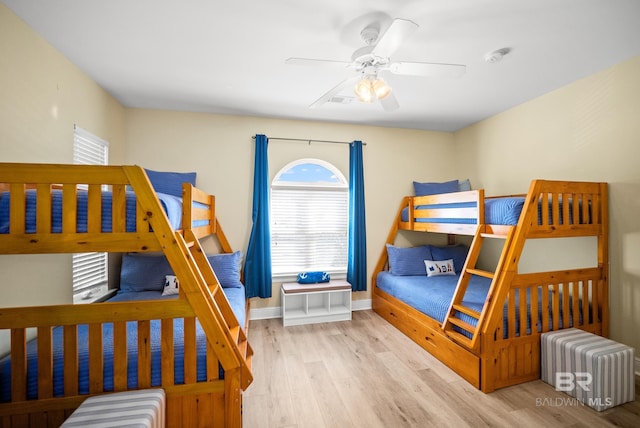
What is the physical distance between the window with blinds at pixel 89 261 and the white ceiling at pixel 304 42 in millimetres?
546

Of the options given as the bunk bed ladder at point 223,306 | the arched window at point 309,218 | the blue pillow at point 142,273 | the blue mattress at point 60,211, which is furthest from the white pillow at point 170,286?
the blue mattress at point 60,211

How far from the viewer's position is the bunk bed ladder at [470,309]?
2213mm

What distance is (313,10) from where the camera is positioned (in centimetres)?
174

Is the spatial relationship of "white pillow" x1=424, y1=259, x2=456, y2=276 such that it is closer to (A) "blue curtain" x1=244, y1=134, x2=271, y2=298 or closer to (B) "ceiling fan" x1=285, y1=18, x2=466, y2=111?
(A) "blue curtain" x1=244, y1=134, x2=271, y2=298

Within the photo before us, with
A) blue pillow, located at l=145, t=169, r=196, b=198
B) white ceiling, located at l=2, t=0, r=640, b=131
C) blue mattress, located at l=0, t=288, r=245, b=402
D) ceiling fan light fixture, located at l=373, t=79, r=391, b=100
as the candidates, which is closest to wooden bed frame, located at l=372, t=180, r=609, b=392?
white ceiling, located at l=2, t=0, r=640, b=131

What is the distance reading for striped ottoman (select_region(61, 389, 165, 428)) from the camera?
1243mm

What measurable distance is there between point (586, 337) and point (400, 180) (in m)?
2.49

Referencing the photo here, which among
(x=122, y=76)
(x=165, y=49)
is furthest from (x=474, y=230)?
(x=122, y=76)

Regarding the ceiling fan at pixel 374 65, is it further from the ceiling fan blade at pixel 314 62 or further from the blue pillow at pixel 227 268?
the blue pillow at pixel 227 268

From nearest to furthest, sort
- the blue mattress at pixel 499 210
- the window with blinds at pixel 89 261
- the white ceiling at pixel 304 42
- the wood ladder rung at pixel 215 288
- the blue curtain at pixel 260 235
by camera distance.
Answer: the white ceiling at pixel 304 42 → the wood ladder rung at pixel 215 288 → the blue mattress at pixel 499 210 → the window with blinds at pixel 89 261 → the blue curtain at pixel 260 235

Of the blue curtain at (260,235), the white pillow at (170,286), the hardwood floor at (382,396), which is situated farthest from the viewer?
the blue curtain at (260,235)

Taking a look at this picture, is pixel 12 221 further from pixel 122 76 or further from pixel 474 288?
pixel 474 288

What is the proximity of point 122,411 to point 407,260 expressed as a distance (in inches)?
121

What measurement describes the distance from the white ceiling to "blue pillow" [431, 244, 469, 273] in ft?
6.00
